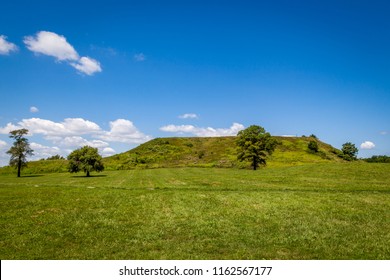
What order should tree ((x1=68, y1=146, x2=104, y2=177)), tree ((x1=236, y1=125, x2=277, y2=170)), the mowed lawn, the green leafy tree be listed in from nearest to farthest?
the mowed lawn
tree ((x1=68, y1=146, x2=104, y2=177))
tree ((x1=236, y1=125, x2=277, y2=170))
the green leafy tree

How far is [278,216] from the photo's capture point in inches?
879

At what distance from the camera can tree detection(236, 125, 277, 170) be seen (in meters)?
92.4

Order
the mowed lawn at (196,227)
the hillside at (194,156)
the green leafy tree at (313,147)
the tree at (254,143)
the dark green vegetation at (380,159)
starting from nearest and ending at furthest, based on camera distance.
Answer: the mowed lawn at (196,227), the tree at (254,143), the dark green vegetation at (380,159), the hillside at (194,156), the green leafy tree at (313,147)

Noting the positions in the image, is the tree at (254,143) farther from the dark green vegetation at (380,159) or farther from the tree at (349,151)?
the tree at (349,151)

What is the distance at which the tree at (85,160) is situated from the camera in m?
86.4

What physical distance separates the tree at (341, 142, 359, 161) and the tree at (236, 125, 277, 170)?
91756 millimetres

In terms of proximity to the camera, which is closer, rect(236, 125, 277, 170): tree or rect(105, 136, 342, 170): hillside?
rect(236, 125, 277, 170): tree

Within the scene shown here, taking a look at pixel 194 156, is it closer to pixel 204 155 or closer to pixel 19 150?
pixel 204 155

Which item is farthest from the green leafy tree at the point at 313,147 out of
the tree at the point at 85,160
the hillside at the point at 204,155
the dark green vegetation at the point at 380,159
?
the tree at the point at 85,160

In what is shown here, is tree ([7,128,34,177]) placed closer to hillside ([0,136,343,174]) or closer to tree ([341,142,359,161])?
hillside ([0,136,343,174])

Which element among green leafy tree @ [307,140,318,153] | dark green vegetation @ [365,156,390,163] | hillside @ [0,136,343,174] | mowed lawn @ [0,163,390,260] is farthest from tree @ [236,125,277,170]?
green leafy tree @ [307,140,318,153]

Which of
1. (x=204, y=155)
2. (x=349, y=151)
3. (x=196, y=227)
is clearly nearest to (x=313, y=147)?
(x=349, y=151)

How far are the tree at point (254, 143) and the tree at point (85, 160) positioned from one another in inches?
1649
